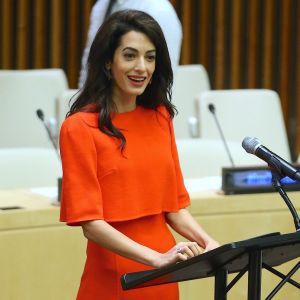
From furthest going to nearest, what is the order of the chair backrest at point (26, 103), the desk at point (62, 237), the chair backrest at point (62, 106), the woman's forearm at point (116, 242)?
the chair backrest at point (26, 103)
the chair backrest at point (62, 106)
the desk at point (62, 237)
the woman's forearm at point (116, 242)

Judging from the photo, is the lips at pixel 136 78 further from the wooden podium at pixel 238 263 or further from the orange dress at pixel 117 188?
the wooden podium at pixel 238 263

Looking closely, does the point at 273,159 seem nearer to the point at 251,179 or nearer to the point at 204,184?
the point at 251,179

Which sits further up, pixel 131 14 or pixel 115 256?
pixel 131 14

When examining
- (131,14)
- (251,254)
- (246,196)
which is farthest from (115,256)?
(246,196)

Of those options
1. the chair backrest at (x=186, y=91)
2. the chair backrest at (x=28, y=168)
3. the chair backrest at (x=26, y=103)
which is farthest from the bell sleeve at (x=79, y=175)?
the chair backrest at (x=186, y=91)

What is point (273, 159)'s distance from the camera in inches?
85.0

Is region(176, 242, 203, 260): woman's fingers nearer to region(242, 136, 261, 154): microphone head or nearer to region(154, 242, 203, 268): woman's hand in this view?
region(154, 242, 203, 268): woman's hand

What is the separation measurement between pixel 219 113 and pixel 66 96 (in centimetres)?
92

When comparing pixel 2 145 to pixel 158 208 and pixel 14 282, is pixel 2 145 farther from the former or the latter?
pixel 158 208

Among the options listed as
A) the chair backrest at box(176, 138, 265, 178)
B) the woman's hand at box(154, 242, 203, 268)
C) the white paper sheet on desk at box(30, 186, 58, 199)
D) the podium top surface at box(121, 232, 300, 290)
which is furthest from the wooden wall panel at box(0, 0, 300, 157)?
the podium top surface at box(121, 232, 300, 290)

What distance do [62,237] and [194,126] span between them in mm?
Result: 2355

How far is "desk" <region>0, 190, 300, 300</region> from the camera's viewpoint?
3438mm

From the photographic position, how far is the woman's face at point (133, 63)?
247 centimetres

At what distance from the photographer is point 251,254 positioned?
213cm
